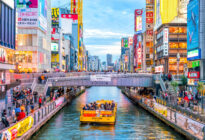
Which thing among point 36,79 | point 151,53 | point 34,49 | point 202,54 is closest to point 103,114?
point 36,79

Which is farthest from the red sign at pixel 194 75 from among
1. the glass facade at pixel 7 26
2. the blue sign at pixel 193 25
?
the glass facade at pixel 7 26

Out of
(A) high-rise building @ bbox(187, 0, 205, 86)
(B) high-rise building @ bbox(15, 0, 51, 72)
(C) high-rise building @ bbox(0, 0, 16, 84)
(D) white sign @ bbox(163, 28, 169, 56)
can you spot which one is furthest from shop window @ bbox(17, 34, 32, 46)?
(A) high-rise building @ bbox(187, 0, 205, 86)

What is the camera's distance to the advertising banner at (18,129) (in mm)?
19078

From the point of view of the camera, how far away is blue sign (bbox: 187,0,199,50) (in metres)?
64.2

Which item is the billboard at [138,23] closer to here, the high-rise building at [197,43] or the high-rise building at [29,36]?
the high-rise building at [29,36]

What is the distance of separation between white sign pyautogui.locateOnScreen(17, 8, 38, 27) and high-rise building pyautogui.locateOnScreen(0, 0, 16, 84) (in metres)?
36.7

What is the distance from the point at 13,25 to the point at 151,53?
87479 millimetres

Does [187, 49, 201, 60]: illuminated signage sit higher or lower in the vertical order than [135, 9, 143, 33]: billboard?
lower

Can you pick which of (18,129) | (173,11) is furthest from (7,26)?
(173,11)

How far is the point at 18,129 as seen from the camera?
2189cm

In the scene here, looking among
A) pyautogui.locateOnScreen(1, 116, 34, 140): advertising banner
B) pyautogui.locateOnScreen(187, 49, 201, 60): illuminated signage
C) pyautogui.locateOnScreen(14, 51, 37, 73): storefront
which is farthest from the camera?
pyautogui.locateOnScreen(14, 51, 37, 73): storefront

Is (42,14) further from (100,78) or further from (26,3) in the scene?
(100,78)

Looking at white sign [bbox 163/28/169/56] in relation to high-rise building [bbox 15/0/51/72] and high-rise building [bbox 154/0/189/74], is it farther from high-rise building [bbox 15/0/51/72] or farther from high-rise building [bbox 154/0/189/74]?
high-rise building [bbox 15/0/51/72]

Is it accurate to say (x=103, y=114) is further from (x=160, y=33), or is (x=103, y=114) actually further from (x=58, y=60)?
(x=58, y=60)
